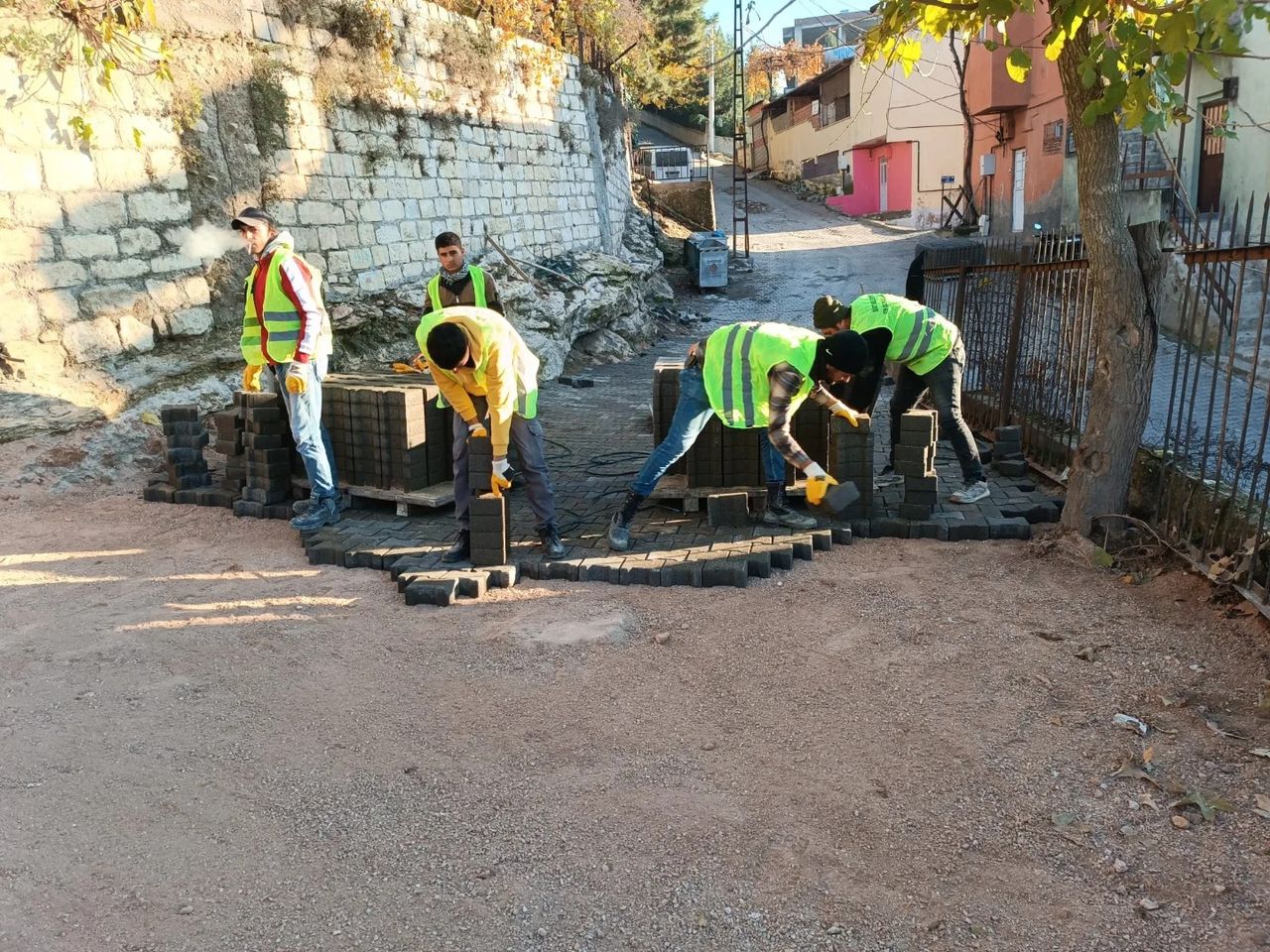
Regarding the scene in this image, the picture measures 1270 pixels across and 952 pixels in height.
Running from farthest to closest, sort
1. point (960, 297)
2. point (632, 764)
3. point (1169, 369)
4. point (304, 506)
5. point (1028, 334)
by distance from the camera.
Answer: point (1169, 369) < point (960, 297) < point (1028, 334) < point (304, 506) < point (632, 764)

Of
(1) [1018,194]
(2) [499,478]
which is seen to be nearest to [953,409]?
(2) [499,478]

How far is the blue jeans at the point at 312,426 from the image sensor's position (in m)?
5.89

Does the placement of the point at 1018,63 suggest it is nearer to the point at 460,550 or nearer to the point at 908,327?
the point at 908,327

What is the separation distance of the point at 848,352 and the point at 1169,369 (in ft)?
25.0

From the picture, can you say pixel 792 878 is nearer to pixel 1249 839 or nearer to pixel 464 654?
pixel 1249 839

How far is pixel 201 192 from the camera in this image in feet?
27.8

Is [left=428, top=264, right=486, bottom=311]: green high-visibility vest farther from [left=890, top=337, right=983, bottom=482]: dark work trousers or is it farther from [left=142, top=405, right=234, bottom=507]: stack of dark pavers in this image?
[left=890, top=337, right=983, bottom=482]: dark work trousers

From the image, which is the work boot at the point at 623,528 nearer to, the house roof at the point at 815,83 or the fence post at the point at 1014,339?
the fence post at the point at 1014,339

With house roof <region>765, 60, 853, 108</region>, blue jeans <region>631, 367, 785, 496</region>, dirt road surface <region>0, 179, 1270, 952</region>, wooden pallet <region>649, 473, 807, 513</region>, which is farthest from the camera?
house roof <region>765, 60, 853, 108</region>

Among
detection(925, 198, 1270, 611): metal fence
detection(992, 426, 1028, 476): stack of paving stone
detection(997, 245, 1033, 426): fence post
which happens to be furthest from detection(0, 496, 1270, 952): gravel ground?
detection(997, 245, 1033, 426): fence post

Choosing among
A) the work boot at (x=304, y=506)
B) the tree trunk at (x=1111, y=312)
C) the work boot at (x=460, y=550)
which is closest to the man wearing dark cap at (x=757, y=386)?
the work boot at (x=460, y=550)

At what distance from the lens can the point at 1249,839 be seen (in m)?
2.84

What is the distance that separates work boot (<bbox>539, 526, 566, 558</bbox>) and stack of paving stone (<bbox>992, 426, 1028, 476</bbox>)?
3489mm

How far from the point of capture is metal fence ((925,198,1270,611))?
4.38 meters
